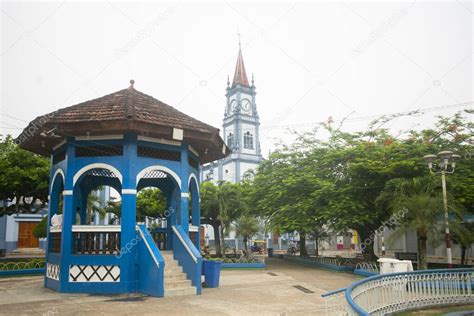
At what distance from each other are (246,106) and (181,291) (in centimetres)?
5281

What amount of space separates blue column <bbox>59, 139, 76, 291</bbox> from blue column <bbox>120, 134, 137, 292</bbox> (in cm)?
174

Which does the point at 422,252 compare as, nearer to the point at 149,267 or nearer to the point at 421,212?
the point at 421,212

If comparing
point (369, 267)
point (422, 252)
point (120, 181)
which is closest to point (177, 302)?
point (120, 181)

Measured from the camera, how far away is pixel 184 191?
1428 centimetres

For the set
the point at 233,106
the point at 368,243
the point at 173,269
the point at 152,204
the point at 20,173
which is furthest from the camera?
the point at 233,106

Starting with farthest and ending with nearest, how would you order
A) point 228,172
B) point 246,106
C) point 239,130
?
point 246,106
point 228,172
point 239,130

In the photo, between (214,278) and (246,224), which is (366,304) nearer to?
(214,278)

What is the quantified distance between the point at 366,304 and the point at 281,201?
49.9 feet

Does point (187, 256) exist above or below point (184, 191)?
below

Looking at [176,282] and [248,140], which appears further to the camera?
[248,140]

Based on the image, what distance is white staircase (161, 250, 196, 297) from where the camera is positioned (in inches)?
478

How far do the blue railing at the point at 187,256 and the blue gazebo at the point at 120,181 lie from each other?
1.2 inches

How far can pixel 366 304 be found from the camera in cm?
921

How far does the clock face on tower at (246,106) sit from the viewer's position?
63000 mm
